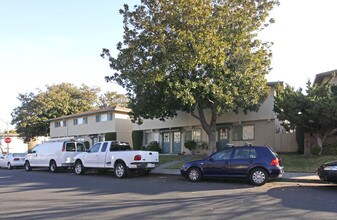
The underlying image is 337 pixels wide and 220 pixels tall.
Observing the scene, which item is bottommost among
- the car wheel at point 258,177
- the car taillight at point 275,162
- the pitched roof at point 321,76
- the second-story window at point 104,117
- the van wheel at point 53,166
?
the van wheel at point 53,166

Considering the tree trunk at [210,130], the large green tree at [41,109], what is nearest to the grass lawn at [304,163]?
the tree trunk at [210,130]

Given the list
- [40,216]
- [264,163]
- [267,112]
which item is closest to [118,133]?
[267,112]

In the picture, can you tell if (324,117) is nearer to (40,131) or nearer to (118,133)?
(118,133)

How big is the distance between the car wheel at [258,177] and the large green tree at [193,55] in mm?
6720

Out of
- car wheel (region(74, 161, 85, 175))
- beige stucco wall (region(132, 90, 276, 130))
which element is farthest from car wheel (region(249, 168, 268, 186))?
beige stucco wall (region(132, 90, 276, 130))

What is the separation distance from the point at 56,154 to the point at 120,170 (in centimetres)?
670

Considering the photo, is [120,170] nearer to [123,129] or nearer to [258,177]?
[258,177]

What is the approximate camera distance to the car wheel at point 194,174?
14938mm

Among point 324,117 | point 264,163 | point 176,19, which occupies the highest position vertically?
point 176,19

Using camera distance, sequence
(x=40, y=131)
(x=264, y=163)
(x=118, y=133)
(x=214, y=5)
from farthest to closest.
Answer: (x=40, y=131), (x=118, y=133), (x=214, y=5), (x=264, y=163)

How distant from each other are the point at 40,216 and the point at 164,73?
12629 millimetres

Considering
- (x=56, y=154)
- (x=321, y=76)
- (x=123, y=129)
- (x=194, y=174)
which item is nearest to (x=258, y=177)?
(x=194, y=174)

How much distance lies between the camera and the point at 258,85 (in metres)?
22.0

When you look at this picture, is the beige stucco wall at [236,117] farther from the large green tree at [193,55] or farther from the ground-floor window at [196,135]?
the large green tree at [193,55]
